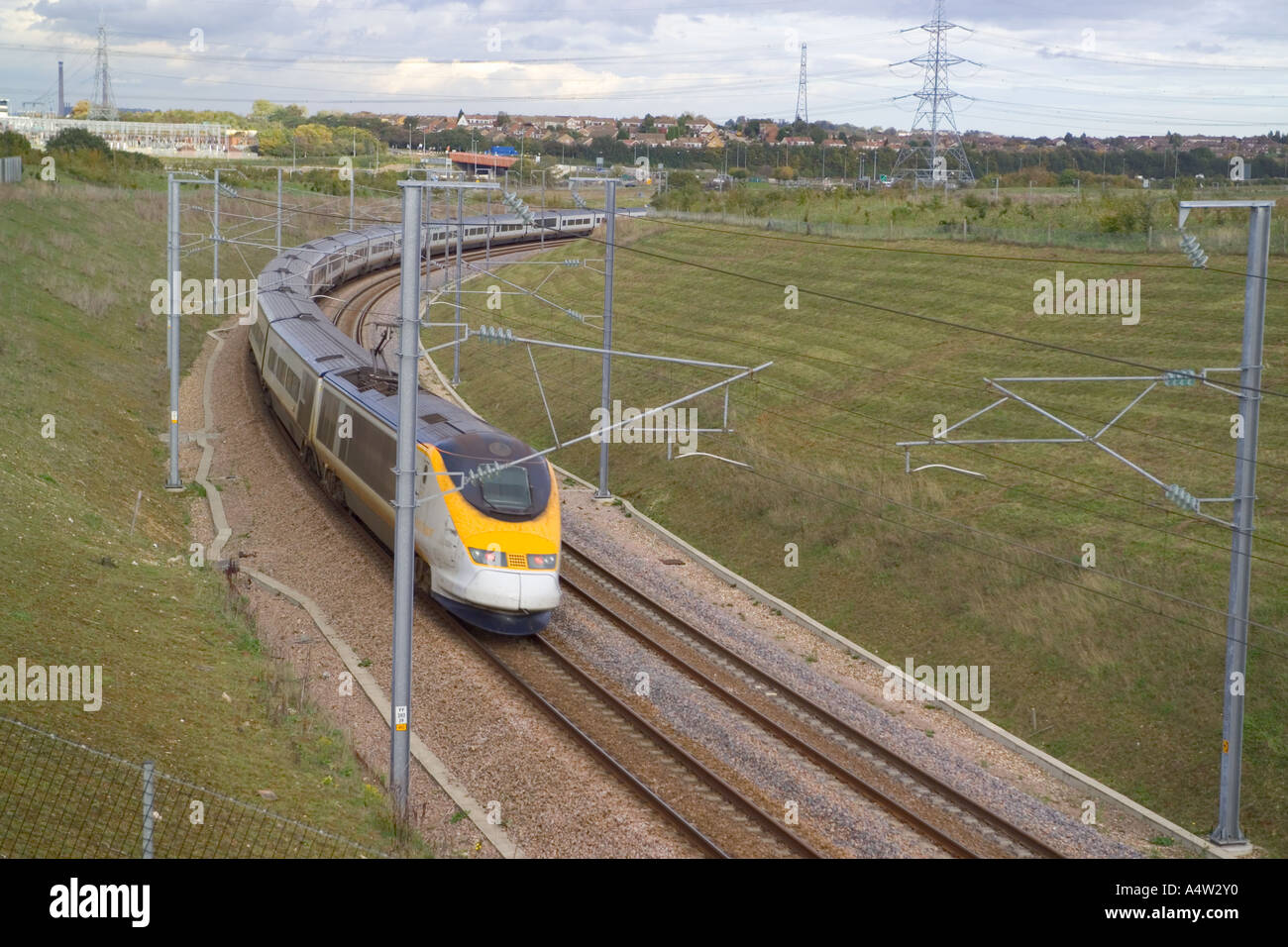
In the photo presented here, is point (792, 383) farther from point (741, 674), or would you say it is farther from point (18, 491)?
point (18, 491)

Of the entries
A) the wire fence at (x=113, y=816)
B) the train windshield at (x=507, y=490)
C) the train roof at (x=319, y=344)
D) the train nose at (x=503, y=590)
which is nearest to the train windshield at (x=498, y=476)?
the train windshield at (x=507, y=490)

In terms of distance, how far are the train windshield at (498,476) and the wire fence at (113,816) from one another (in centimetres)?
788

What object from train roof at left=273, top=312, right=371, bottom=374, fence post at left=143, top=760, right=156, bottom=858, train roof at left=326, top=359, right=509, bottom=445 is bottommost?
fence post at left=143, top=760, right=156, bottom=858

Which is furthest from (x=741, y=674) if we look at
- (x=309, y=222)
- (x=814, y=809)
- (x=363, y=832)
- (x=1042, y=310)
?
(x=309, y=222)

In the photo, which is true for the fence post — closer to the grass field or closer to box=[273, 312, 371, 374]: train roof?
the grass field

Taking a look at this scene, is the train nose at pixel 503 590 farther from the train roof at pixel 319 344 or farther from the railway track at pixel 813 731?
the train roof at pixel 319 344

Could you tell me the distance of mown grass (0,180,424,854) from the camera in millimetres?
13945

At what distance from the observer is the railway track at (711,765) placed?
599 inches

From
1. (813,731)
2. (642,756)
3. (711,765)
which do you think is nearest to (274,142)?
(813,731)

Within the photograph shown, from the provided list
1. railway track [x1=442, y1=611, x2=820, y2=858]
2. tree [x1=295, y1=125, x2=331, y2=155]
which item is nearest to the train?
railway track [x1=442, y1=611, x2=820, y2=858]

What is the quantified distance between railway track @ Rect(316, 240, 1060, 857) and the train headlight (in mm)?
1450

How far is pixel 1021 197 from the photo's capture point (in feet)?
204
